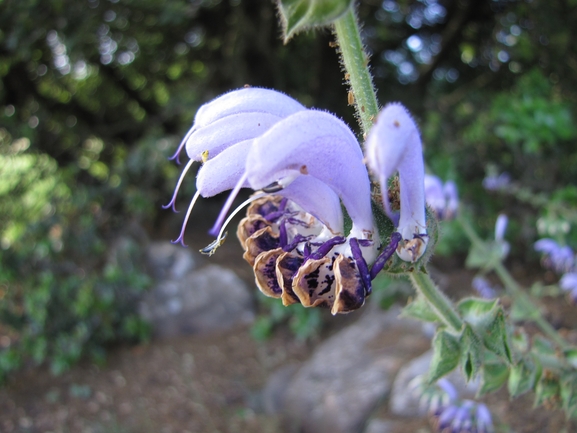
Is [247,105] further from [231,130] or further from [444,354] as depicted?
[444,354]

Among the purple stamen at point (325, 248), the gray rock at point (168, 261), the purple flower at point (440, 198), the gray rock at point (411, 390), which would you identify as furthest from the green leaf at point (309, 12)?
the gray rock at point (168, 261)

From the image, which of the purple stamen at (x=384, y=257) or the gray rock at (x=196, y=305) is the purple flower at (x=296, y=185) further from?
the gray rock at (x=196, y=305)

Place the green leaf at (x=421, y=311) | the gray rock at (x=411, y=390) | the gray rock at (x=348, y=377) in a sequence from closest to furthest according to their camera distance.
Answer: the green leaf at (x=421, y=311)
the gray rock at (x=411, y=390)
the gray rock at (x=348, y=377)

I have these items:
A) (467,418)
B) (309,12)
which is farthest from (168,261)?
(309,12)

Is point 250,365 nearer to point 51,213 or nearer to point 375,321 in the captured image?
point 375,321

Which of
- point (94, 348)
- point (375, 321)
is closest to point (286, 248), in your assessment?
point (375, 321)

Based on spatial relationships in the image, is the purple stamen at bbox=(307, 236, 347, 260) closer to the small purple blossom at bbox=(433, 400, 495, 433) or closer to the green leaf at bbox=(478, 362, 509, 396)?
the green leaf at bbox=(478, 362, 509, 396)
